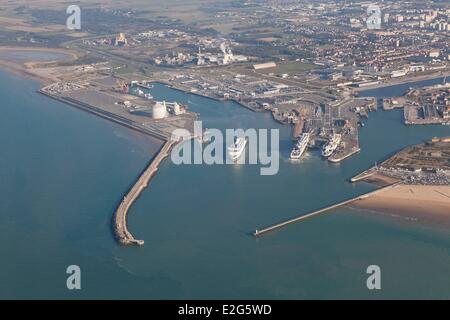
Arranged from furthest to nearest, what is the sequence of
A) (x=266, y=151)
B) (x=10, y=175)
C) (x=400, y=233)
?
(x=266, y=151)
(x=10, y=175)
(x=400, y=233)

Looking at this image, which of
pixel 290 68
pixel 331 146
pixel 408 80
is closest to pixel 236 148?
pixel 331 146

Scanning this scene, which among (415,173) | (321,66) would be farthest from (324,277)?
(321,66)

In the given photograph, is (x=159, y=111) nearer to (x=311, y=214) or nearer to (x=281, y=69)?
(x=311, y=214)

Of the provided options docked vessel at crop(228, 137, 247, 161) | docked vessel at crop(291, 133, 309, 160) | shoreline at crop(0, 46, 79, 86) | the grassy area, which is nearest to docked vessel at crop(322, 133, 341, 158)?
docked vessel at crop(291, 133, 309, 160)

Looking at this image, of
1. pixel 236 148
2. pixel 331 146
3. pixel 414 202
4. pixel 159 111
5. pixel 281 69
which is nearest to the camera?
pixel 414 202

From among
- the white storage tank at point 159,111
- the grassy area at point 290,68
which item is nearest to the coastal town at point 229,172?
the white storage tank at point 159,111

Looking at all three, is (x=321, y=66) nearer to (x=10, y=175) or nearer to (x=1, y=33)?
(x=10, y=175)

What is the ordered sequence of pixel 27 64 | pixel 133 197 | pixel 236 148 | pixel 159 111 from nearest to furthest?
pixel 133 197, pixel 236 148, pixel 159 111, pixel 27 64

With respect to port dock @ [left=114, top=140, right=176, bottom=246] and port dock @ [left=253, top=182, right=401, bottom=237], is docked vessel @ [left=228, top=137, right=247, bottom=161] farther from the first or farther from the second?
port dock @ [left=253, top=182, right=401, bottom=237]

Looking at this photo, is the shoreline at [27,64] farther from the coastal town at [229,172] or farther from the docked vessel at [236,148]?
the docked vessel at [236,148]
